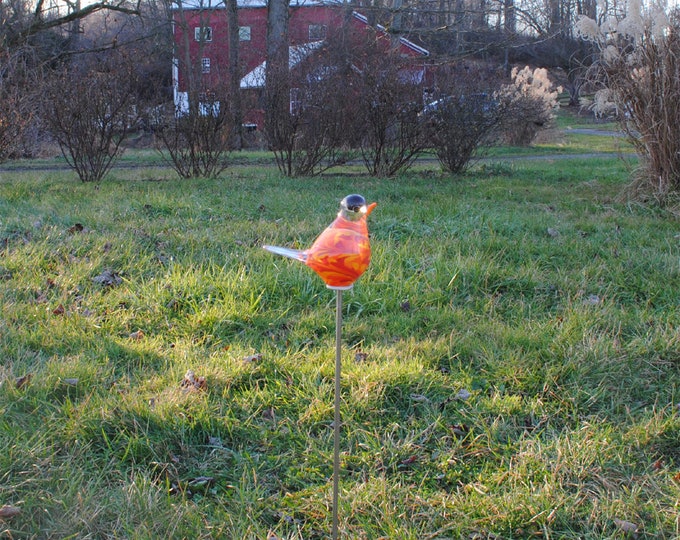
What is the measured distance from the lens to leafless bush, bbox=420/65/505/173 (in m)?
10.0

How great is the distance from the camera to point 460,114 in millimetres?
10062

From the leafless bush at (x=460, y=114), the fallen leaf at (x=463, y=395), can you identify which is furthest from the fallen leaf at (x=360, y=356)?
the leafless bush at (x=460, y=114)

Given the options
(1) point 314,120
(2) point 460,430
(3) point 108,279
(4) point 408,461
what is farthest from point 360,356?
(1) point 314,120

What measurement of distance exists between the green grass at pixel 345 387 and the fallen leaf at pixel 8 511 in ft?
0.08

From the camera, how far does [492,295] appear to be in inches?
162

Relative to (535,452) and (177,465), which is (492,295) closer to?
(535,452)

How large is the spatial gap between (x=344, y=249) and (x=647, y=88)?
21.6ft

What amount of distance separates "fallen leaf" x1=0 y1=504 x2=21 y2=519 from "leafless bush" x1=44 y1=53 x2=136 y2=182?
26.6 ft

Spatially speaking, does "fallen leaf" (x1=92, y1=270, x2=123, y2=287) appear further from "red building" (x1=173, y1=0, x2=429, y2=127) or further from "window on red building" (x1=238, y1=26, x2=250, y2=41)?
"window on red building" (x1=238, y1=26, x2=250, y2=41)

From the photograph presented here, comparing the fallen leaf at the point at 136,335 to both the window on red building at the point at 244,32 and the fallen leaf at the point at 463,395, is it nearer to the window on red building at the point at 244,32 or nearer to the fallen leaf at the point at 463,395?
the fallen leaf at the point at 463,395

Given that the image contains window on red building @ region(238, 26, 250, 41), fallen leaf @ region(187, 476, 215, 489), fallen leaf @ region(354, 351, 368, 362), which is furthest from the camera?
window on red building @ region(238, 26, 250, 41)

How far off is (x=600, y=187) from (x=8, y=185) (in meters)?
8.23

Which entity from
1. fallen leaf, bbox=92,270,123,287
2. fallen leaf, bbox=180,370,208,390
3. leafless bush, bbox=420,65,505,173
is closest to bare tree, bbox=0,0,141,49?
leafless bush, bbox=420,65,505,173

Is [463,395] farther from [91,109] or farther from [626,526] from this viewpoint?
[91,109]
